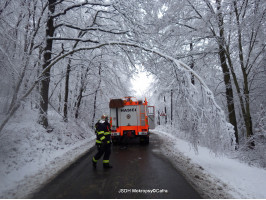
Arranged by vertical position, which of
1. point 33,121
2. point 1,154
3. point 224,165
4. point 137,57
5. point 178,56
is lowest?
point 224,165

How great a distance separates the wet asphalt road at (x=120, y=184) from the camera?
383 centimetres

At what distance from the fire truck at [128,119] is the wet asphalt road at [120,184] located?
18.5 ft

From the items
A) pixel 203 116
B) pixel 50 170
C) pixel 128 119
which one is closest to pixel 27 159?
pixel 50 170

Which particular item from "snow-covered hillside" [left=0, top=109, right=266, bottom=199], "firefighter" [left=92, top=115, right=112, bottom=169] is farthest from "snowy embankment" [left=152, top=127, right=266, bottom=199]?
"firefighter" [left=92, top=115, right=112, bottom=169]

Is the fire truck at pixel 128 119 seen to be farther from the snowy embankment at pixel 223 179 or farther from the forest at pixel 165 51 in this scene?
the snowy embankment at pixel 223 179

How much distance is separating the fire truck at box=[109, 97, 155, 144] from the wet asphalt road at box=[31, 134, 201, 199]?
5637mm

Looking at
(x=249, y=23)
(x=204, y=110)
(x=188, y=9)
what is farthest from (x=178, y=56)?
(x=204, y=110)

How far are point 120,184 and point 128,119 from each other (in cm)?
766

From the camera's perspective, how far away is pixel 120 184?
4.46 m

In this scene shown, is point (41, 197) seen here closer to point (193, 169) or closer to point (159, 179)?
point (159, 179)

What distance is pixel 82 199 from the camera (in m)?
3.62

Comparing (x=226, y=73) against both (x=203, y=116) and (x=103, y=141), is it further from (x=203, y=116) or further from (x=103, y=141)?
(x=103, y=141)

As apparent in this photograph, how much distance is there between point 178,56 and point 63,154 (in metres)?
7.82

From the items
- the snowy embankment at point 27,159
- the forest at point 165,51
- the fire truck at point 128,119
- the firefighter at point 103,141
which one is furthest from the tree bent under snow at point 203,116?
the fire truck at point 128,119
